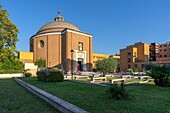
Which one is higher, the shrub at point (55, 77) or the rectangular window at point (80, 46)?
the rectangular window at point (80, 46)

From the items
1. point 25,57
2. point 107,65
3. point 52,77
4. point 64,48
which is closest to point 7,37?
point 52,77

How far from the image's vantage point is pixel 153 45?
192 feet

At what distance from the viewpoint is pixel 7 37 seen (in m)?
21.4

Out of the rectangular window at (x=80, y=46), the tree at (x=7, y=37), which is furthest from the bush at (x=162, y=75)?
the rectangular window at (x=80, y=46)

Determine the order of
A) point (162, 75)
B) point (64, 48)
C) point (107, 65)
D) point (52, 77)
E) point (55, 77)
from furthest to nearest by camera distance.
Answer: point (64, 48) < point (107, 65) < point (55, 77) < point (52, 77) < point (162, 75)

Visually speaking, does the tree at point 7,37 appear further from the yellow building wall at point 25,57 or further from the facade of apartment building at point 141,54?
the facade of apartment building at point 141,54

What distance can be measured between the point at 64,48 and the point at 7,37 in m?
17.9

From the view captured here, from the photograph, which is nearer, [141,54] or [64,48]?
[64,48]

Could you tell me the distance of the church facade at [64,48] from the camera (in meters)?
37.2

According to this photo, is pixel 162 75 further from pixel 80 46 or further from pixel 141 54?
pixel 141 54

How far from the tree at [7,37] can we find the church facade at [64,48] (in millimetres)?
16113

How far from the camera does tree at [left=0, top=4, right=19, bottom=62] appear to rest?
67.5 feet

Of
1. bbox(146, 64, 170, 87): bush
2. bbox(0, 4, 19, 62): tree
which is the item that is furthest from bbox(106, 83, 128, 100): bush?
bbox(0, 4, 19, 62): tree

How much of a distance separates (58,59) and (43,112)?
117 ft
